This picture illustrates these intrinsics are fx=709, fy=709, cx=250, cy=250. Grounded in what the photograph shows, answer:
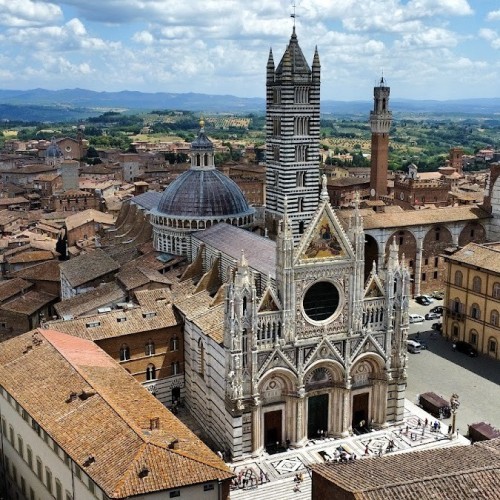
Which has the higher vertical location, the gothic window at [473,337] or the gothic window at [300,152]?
the gothic window at [300,152]

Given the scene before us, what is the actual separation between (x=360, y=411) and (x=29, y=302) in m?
27.9

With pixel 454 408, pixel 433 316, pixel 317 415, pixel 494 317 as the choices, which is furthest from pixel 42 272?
pixel 454 408

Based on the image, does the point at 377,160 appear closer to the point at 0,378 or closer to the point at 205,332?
the point at 205,332

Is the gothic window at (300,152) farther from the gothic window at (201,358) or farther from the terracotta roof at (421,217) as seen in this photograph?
the gothic window at (201,358)

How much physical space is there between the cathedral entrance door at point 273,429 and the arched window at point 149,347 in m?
8.42

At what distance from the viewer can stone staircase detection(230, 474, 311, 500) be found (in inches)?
1331

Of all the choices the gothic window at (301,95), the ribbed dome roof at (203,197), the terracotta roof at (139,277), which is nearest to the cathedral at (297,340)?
the terracotta roof at (139,277)

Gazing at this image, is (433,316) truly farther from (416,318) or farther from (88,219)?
(88,219)

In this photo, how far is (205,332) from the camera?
128 feet

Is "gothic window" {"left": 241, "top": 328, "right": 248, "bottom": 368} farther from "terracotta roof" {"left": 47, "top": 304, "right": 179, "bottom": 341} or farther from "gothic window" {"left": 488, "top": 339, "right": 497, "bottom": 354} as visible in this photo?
"gothic window" {"left": 488, "top": 339, "right": 497, "bottom": 354}

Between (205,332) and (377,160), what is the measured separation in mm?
58337

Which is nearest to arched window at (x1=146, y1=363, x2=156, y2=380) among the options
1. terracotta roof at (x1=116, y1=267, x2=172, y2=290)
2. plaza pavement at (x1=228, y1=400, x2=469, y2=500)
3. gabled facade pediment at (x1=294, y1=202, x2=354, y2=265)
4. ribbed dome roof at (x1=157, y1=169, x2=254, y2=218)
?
terracotta roof at (x1=116, y1=267, x2=172, y2=290)

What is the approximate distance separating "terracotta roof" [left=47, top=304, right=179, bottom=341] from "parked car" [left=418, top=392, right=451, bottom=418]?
1592cm

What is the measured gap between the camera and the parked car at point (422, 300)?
65188 mm
